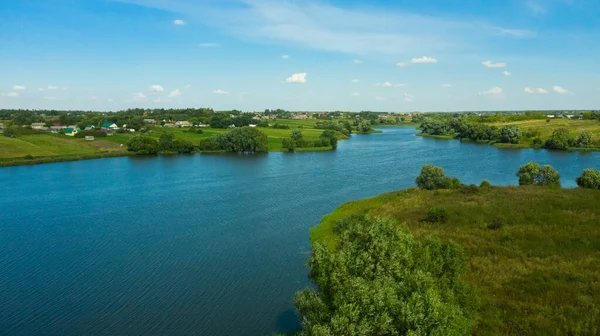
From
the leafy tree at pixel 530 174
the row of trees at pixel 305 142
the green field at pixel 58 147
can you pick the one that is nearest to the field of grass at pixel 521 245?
the leafy tree at pixel 530 174

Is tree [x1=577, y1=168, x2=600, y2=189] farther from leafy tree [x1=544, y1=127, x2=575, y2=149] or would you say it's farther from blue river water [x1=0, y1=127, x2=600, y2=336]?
leafy tree [x1=544, y1=127, x2=575, y2=149]

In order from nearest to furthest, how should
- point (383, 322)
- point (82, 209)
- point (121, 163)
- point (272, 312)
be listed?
point (383, 322) → point (272, 312) → point (82, 209) → point (121, 163)

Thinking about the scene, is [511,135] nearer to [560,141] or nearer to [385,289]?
[560,141]

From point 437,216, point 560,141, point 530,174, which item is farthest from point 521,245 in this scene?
point 560,141

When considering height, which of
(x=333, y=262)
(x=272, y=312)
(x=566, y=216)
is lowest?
(x=272, y=312)

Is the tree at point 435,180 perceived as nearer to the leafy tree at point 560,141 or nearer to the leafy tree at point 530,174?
the leafy tree at point 530,174

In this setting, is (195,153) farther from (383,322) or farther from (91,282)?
(383,322)

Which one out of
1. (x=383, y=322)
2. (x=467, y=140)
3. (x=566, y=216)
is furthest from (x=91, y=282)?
(x=467, y=140)
